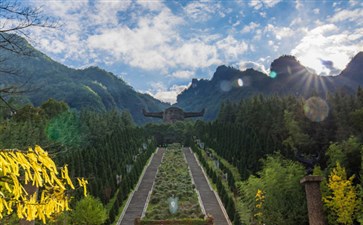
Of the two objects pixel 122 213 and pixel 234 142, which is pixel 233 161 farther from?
pixel 122 213

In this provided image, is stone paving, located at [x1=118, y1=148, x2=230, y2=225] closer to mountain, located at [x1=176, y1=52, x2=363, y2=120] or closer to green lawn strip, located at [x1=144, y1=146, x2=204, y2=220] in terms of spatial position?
green lawn strip, located at [x1=144, y1=146, x2=204, y2=220]

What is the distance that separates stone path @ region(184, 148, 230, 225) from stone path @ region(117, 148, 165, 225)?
19.3 ft

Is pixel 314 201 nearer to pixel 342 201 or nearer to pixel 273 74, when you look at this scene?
pixel 342 201

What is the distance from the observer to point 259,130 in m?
62.9

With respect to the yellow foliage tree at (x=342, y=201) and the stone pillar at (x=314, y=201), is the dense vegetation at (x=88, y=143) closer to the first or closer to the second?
the stone pillar at (x=314, y=201)

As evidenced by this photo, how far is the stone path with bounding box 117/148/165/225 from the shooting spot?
34.6 metres

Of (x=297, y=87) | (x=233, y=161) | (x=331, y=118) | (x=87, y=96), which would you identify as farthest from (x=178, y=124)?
(x=87, y=96)

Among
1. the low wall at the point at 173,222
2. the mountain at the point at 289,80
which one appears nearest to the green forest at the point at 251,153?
the low wall at the point at 173,222

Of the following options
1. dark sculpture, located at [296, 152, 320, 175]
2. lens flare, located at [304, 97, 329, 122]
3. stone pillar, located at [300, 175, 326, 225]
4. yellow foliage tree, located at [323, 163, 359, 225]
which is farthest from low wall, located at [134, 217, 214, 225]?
lens flare, located at [304, 97, 329, 122]

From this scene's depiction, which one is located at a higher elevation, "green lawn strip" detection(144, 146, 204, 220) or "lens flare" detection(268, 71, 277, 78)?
"lens flare" detection(268, 71, 277, 78)

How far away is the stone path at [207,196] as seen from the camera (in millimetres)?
33350

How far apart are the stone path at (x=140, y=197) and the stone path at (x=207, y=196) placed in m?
5.89

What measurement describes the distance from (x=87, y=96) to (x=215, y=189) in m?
148

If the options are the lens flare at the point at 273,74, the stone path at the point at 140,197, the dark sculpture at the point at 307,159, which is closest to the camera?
the stone path at the point at 140,197
